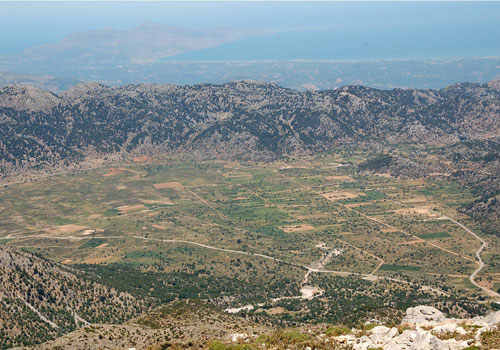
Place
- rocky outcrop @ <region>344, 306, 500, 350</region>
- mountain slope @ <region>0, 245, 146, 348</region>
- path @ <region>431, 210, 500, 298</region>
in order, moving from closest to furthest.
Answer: rocky outcrop @ <region>344, 306, 500, 350</region>
mountain slope @ <region>0, 245, 146, 348</region>
path @ <region>431, 210, 500, 298</region>

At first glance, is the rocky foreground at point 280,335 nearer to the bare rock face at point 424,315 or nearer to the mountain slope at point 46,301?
the bare rock face at point 424,315

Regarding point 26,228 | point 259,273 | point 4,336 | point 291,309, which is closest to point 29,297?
point 4,336

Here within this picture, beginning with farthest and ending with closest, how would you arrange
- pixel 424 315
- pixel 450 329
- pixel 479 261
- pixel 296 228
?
pixel 296 228
pixel 479 261
pixel 424 315
pixel 450 329

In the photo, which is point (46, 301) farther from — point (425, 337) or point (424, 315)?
point (425, 337)

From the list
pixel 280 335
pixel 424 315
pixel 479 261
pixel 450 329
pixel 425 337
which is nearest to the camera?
pixel 425 337

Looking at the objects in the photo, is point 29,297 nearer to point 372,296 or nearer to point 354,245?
point 372,296

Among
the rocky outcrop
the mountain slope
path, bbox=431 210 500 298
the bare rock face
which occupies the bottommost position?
path, bbox=431 210 500 298

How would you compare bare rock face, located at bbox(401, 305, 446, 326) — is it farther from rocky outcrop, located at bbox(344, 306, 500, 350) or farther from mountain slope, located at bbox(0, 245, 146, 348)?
mountain slope, located at bbox(0, 245, 146, 348)

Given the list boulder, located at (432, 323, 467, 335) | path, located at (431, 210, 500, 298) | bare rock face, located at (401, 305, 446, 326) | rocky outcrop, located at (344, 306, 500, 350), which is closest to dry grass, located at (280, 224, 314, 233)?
path, located at (431, 210, 500, 298)

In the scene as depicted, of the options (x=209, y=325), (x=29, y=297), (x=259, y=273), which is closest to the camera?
(x=209, y=325)

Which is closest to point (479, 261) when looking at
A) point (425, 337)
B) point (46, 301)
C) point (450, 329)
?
point (46, 301)

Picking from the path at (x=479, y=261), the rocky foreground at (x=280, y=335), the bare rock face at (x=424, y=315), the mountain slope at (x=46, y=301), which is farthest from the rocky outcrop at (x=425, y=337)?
the path at (x=479, y=261)
